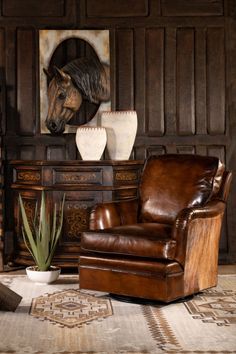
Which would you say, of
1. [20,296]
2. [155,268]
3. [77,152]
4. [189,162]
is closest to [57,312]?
[20,296]

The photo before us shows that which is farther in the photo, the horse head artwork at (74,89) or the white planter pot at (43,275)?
the horse head artwork at (74,89)

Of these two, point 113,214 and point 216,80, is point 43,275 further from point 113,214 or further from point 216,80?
point 216,80

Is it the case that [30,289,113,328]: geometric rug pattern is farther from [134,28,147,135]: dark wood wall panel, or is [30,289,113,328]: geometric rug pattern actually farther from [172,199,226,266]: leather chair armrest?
[134,28,147,135]: dark wood wall panel

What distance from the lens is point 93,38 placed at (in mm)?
5668

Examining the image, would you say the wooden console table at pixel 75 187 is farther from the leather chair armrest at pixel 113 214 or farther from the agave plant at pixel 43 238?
the leather chair armrest at pixel 113 214

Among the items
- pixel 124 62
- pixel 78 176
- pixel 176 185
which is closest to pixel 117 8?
pixel 124 62

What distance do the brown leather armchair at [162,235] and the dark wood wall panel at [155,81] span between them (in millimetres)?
1019

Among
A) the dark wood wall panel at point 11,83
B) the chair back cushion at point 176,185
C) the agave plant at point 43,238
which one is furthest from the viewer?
the dark wood wall panel at point 11,83

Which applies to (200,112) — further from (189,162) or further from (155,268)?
(155,268)

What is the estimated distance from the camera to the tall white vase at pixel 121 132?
5332 mm

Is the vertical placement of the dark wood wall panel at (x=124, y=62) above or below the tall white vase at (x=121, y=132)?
above

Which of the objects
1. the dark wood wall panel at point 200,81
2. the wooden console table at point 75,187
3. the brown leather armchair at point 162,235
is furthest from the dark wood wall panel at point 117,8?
the brown leather armchair at point 162,235

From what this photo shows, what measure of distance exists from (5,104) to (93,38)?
899 millimetres

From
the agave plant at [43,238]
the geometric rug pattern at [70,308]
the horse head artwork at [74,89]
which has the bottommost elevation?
the geometric rug pattern at [70,308]
